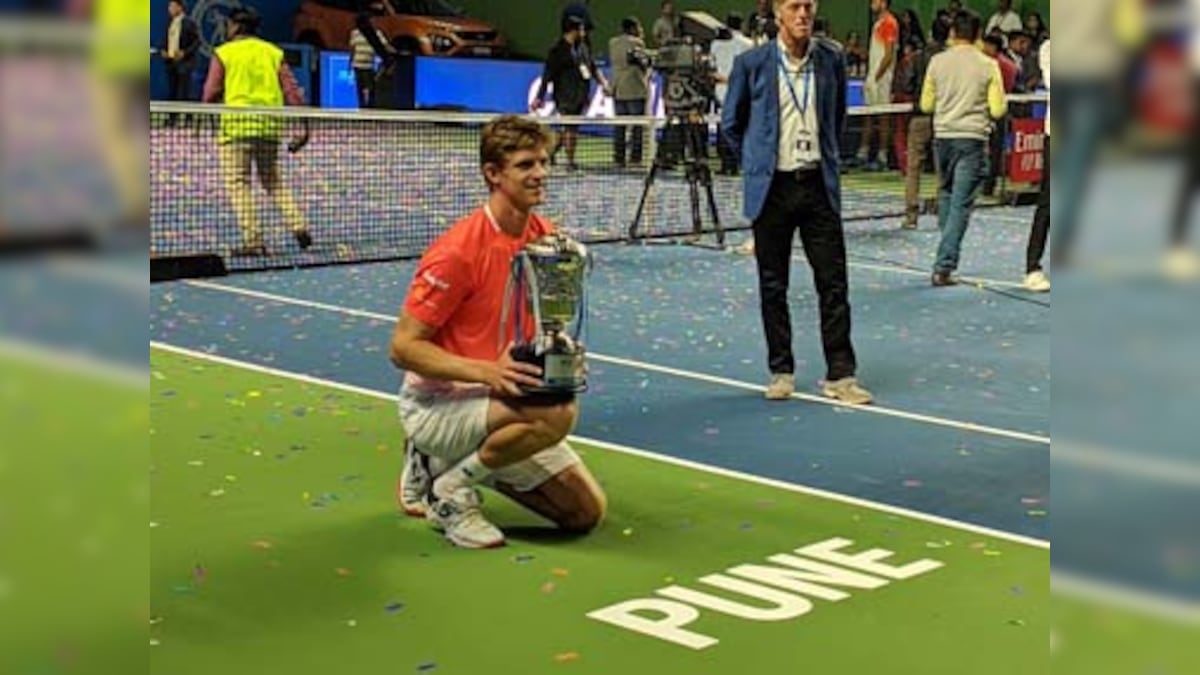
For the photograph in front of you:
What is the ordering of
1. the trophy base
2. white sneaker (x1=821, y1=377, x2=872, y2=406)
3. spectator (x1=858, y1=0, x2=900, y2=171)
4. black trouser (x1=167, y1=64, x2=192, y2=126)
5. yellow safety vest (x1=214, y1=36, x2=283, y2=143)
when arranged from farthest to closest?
black trouser (x1=167, y1=64, x2=192, y2=126)
spectator (x1=858, y1=0, x2=900, y2=171)
yellow safety vest (x1=214, y1=36, x2=283, y2=143)
white sneaker (x1=821, y1=377, x2=872, y2=406)
the trophy base

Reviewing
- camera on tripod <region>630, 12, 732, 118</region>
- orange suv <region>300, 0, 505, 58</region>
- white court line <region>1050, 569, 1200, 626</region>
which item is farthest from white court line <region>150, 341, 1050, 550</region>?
orange suv <region>300, 0, 505, 58</region>

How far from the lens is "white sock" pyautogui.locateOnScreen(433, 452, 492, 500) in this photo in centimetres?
487

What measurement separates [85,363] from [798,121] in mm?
5832

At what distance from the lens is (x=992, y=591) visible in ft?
15.0

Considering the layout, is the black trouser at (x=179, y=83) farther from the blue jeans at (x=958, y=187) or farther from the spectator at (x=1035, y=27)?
the blue jeans at (x=958, y=187)

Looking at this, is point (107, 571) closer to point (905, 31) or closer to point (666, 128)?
point (666, 128)

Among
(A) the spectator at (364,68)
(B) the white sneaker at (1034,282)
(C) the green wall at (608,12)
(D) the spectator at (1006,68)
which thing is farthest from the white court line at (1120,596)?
(A) the spectator at (364,68)

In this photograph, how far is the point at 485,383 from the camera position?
468 cm

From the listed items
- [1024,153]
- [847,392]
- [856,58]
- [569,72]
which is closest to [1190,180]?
[847,392]

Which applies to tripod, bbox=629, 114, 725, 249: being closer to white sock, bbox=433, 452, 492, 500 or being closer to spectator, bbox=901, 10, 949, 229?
spectator, bbox=901, 10, 949, 229

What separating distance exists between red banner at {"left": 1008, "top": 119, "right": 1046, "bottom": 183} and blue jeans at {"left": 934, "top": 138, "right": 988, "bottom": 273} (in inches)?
192

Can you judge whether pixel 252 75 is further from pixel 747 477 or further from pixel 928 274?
pixel 747 477

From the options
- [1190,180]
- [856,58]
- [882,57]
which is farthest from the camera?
[856,58]

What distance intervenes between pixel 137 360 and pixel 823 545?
3888 millimetres
